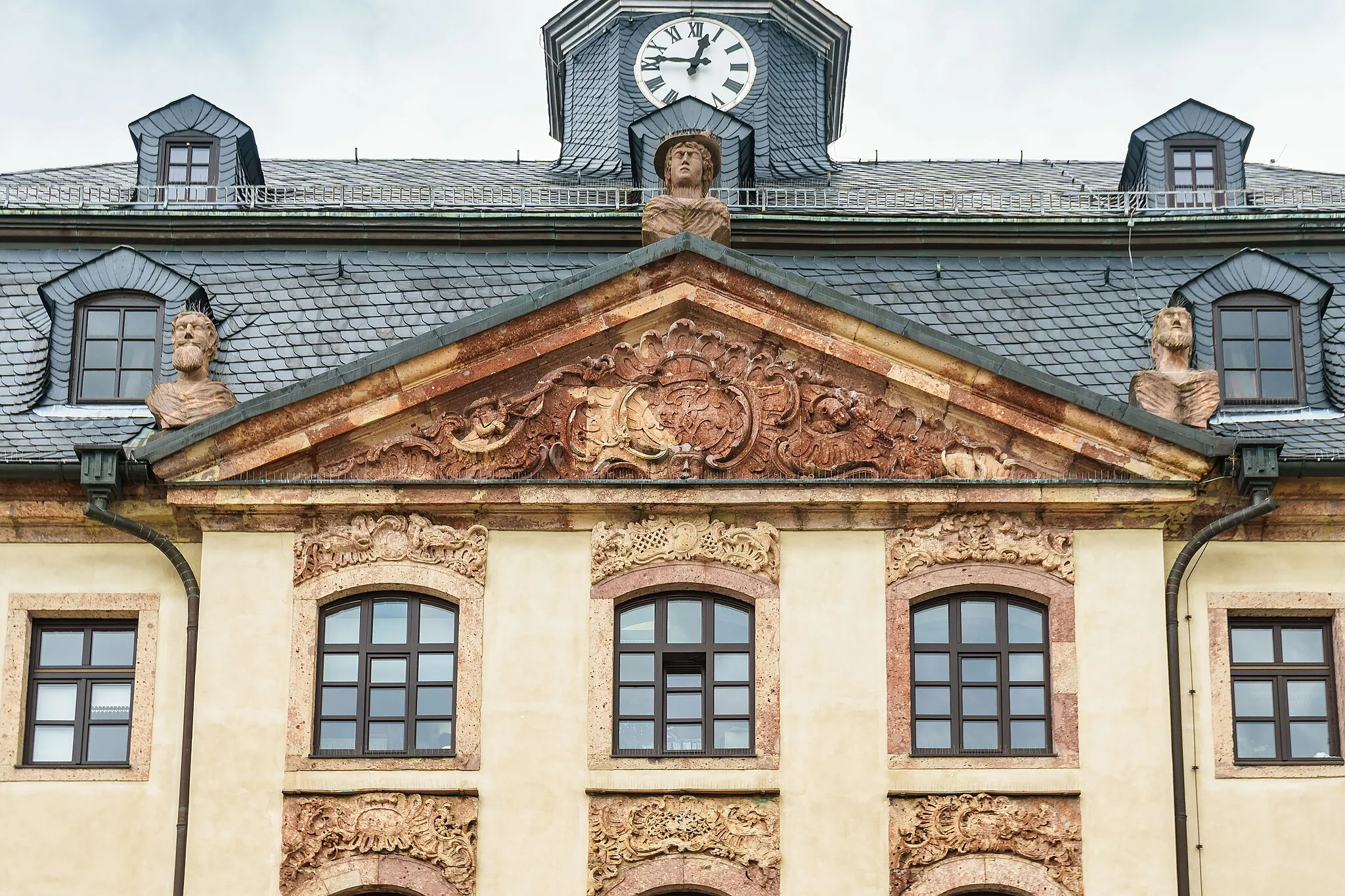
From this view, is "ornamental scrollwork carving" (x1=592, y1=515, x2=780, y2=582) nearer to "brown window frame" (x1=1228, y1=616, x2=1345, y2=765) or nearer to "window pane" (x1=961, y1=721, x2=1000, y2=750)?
"window pane" (x1=961, y1=721, x2=1000, y2=750)

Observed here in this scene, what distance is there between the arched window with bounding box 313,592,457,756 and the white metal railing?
6.18 m

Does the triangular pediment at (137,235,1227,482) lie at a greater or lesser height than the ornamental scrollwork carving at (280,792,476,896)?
greater

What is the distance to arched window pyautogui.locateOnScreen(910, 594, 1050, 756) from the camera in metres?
25.2

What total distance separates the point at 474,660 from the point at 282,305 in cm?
526

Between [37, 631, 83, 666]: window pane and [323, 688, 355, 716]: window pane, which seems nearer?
[323, 688, 355, 716]: window pane

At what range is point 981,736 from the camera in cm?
2527

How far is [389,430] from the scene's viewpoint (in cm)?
2602

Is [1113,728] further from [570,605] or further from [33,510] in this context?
[33,510]

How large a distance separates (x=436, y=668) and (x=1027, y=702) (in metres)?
5.63

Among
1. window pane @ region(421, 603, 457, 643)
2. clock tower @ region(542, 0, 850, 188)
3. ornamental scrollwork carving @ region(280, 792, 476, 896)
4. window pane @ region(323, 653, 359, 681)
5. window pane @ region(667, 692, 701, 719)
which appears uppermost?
clock tower @ region(542, 0, 850, 188)

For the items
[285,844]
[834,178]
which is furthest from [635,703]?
[834,178]

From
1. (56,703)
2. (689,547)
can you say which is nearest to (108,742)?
(56,703)

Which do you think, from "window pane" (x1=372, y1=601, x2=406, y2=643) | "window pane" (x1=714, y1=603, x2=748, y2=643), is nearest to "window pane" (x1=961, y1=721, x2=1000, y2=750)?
"window pane" (x1=714, y1=603, x2=748, y2=643)

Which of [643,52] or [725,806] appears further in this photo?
[643,52]
